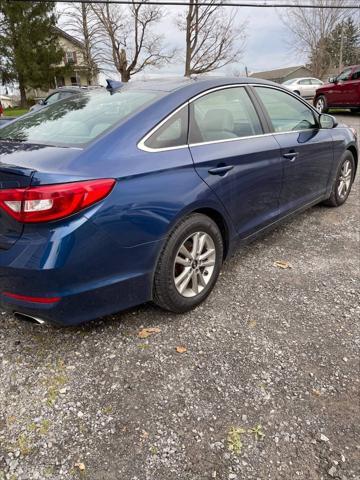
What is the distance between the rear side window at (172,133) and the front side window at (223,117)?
64mm

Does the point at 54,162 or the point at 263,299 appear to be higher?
the point at 54,162

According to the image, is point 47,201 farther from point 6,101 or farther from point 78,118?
point 6,101

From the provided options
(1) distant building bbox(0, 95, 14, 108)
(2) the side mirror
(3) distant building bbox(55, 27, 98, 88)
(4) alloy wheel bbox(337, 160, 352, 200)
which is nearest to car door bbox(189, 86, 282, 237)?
(2) the side mirror

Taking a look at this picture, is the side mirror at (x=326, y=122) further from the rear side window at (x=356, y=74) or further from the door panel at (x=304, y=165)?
the rear side window at (x=356, y=74)

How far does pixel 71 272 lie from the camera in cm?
195

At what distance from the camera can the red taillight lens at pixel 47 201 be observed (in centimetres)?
185

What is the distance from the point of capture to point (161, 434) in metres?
1.81

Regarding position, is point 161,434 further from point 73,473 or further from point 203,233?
point 203,233

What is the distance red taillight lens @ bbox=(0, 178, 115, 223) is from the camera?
185cm

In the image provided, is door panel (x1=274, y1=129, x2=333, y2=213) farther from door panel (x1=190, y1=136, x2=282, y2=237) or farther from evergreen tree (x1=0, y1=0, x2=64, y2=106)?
evergreen tree (x1=0, y1=0, x2=64, y2=106)

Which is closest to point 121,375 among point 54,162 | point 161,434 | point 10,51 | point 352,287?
point 161,434

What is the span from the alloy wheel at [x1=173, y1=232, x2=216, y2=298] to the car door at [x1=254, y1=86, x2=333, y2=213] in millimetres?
1110

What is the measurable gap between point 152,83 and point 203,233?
Answer: 4.13 ft

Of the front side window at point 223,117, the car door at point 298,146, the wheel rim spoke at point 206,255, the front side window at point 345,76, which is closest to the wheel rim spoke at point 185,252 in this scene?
the wheel rim spoke at point 206,255
